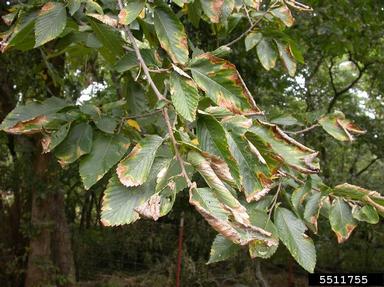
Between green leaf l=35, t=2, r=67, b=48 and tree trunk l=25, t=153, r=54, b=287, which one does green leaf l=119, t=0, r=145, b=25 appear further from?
tree trunk l=25, t=153, r=54, b=287

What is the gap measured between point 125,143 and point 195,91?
0.30 meters

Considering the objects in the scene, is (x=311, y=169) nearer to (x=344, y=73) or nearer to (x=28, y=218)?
(x=28, y=218)

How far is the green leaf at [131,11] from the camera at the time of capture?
3.83 feet

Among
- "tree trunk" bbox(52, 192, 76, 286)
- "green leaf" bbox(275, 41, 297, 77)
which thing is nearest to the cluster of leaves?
"green leaf" bbox(275, 41, 297, 77)

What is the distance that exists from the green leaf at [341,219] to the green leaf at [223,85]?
37cm

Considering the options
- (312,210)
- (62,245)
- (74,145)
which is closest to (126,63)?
(74,145)

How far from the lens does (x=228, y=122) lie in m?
1.06

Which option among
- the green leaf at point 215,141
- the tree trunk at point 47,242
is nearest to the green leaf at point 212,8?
the green leaf at point 215,141

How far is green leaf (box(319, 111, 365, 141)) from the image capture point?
1.50 meters

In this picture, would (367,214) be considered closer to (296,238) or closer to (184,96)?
(296,238)

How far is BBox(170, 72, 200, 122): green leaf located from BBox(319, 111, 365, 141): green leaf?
623 millimetres

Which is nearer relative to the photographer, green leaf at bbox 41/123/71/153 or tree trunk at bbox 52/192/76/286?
green leaf at bbox 41/123/71/153

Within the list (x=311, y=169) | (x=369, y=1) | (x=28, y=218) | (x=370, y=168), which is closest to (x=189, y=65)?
(x=311, y=169)

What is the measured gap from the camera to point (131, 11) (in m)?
1.19
